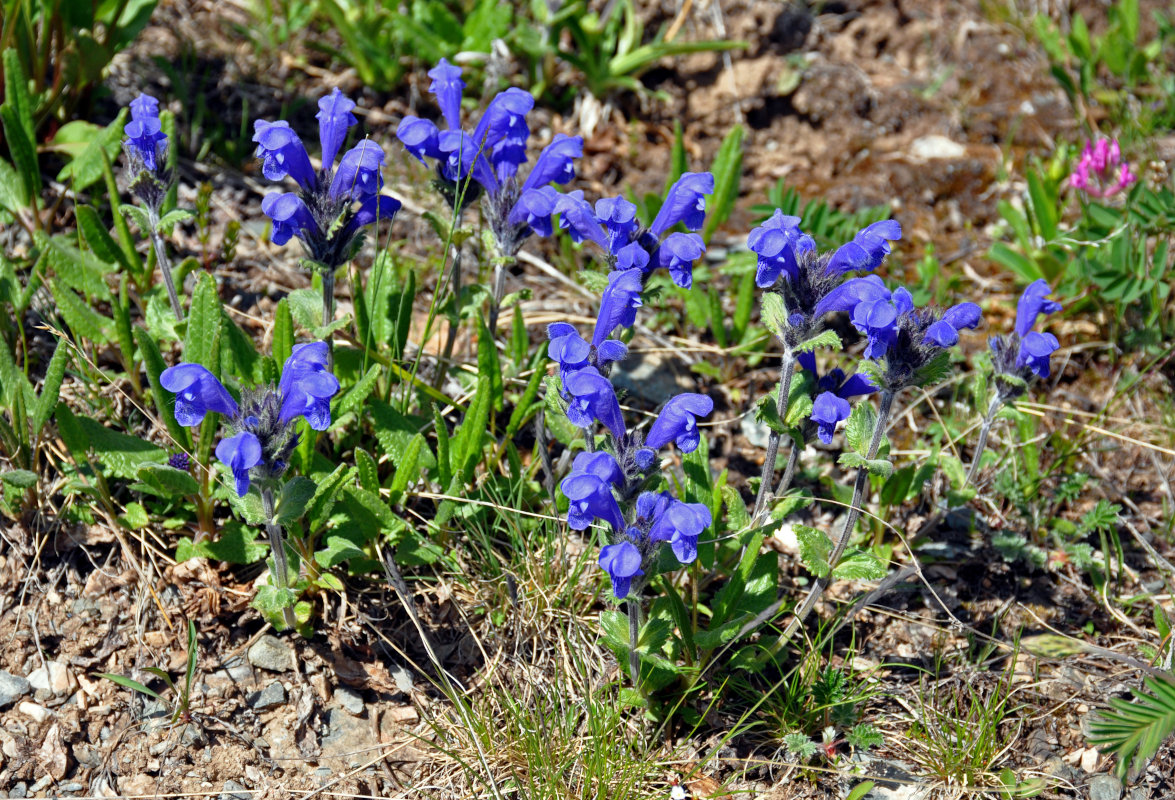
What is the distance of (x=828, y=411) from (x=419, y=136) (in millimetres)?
1538

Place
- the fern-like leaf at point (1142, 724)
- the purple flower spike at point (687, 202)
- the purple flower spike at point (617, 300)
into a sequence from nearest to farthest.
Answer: the fern-like leaf at point (1142, 724)
the purple flower spike at point (617, 300)
the purple flower spike at point (687, 202)

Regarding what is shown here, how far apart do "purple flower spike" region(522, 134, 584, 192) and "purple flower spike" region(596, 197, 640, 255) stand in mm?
354

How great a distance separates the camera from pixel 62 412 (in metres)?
3.07

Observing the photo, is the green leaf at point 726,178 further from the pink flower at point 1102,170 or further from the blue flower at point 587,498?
the blue flower at point 587,498

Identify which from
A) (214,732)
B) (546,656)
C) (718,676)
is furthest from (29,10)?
(718,676)

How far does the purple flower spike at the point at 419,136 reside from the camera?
10.1 feet

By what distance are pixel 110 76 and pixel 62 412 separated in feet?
8.69

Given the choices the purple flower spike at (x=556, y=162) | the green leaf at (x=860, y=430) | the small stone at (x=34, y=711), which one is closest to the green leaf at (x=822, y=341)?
the green leaf at (x=860, y=430)

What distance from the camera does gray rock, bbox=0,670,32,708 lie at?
2.99 metres

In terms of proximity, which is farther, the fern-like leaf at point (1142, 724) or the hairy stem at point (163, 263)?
the hairy stem at point (163, 263)

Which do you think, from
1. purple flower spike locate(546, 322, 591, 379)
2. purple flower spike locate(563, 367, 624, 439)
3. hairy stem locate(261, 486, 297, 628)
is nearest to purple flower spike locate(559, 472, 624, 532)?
purple flower spike locate(563, 367, 624, 439)

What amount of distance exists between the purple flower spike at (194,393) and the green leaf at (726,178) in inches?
110

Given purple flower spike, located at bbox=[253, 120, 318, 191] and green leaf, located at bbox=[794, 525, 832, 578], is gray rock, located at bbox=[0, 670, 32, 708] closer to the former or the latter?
purple flower spike, located at bbox=[253, 120, 318, 191]

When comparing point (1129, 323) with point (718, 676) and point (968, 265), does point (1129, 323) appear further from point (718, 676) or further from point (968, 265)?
point (718, 676)
